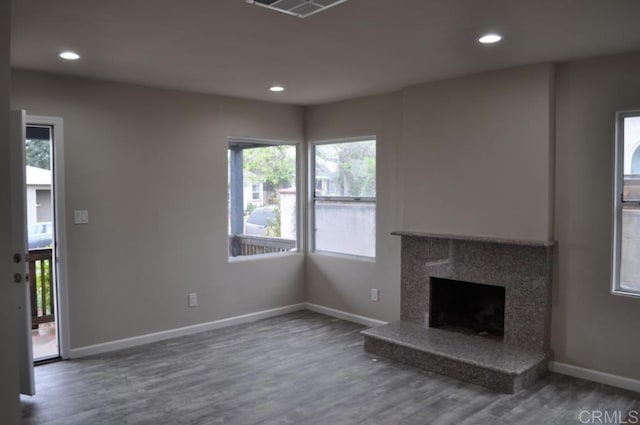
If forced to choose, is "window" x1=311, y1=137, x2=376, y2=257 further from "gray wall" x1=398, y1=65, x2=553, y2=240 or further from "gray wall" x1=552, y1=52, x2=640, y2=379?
"gray wall" x1=552, y1=52, x2=640, y2=379

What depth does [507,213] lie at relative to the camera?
3.93m

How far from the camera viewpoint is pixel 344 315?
5480 mm

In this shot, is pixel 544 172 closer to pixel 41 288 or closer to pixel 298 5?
pixel 298 5

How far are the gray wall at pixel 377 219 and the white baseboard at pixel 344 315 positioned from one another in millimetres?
46

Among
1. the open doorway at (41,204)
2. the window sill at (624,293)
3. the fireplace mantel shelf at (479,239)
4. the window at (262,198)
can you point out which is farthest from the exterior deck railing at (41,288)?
the window sill at (624,293)

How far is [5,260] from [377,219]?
11.6 feet

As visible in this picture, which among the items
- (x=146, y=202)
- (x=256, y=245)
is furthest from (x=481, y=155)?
(x=146, y=202)

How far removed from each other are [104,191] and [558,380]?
4.07m

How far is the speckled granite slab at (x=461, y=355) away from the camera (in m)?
3.48

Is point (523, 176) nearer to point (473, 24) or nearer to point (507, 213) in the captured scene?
point (507, 213)

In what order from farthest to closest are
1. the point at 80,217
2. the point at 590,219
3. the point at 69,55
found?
the point at 80,217 < the point at 590,219 < the point at 69,55

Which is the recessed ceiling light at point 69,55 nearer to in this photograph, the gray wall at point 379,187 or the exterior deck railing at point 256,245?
the gray wall at point 379,187

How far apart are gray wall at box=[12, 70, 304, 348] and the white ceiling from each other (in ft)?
1.13

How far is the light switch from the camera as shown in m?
4.19
